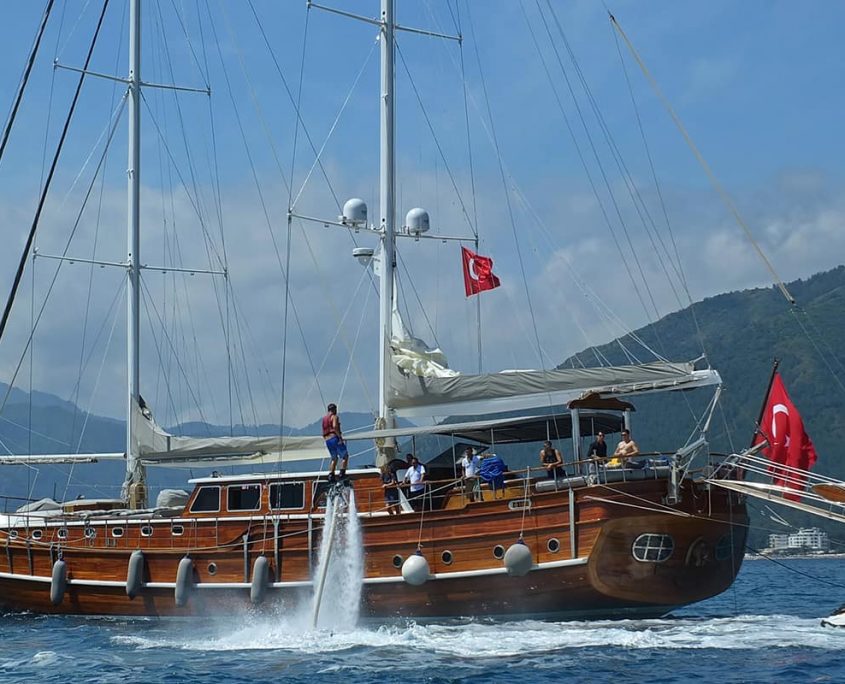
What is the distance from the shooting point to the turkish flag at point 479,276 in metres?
27.4

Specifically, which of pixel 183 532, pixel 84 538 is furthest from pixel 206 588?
pixel 84 538

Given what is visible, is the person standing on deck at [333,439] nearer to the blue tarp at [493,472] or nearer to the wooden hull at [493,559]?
the wooden hull at [493,559]

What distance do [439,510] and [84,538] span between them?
9.27 m

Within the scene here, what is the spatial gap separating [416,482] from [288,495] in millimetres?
3228

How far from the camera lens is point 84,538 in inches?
1064

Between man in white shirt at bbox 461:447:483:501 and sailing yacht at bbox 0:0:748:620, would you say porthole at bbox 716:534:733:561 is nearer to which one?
sailing yacht at bbox 0:0:748:620

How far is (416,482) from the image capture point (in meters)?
23.5

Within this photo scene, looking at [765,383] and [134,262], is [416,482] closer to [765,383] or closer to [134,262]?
[134,262]

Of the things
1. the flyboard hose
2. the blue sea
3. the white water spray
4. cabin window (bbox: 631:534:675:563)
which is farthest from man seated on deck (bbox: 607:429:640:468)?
the flyboard hose

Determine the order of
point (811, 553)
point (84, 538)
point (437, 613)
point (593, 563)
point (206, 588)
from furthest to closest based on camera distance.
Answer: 1. point (811, 553)
2. point (84, 538)
3. point (206, 588)
4. point (437, 613)
5. point (593, 563)

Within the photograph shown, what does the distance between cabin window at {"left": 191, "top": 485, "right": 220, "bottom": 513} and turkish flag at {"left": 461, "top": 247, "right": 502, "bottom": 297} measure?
736 cm

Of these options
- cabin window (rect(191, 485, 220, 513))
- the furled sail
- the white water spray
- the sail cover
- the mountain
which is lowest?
the white water spray

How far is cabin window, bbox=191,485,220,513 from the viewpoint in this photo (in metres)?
25.9

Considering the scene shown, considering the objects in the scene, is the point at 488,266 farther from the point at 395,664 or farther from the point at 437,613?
the point at 395,664
